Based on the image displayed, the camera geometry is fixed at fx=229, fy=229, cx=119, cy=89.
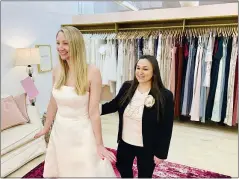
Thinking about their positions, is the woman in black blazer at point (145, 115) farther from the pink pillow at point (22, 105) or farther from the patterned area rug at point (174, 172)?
the pink pillow at point (22, 105)

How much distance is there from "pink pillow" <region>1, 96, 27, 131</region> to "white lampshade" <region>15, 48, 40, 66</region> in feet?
2.08

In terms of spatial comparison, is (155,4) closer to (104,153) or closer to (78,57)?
(78,57)

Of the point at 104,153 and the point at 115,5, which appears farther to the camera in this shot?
the point at 115,5

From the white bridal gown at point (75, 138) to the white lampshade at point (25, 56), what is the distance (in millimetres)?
1961

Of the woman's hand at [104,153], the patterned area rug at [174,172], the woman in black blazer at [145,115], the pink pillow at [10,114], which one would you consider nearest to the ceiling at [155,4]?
the pink pillow at [10,114]

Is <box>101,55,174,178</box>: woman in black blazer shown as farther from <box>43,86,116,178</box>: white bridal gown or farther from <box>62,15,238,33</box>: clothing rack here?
<box>62,15,238,33</box>: clothing rack

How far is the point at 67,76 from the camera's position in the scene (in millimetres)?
1422

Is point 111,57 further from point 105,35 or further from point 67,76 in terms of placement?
point 67,76

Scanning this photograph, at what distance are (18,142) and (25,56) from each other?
1286 millimetres

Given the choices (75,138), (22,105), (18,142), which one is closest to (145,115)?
(75,138)

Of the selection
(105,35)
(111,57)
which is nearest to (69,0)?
(105,35)

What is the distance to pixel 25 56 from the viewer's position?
3.17 meters

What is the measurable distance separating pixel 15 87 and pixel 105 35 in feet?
5.98

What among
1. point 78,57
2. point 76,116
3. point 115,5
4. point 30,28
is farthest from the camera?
point 115,5
